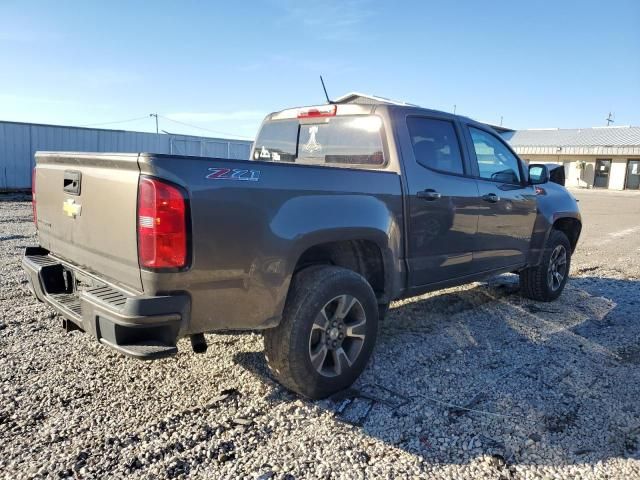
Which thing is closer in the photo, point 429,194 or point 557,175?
point 429,194

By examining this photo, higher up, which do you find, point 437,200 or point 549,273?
point 437,200

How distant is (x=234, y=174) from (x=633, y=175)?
40096mm

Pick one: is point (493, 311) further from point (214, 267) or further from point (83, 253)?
point (83, 253)

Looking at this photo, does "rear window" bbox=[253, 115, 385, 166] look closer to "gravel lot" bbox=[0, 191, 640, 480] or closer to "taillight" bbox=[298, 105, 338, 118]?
"taillight" bbox=[298, 105, 338, 118]

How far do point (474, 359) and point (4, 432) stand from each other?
3.24 meters

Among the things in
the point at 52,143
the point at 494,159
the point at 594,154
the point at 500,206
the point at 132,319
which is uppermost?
the point at 594,154

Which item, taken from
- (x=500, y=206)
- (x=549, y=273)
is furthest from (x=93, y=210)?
(x=549, y=273)

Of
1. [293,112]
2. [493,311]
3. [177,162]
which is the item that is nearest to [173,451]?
[177,162]

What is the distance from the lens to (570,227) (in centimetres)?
636

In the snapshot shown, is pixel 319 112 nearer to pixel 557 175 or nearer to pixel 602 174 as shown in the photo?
pixel 557 175

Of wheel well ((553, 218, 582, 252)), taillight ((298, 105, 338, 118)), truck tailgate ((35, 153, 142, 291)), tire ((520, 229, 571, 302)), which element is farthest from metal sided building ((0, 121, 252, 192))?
truck tailgate ((35, 153, 142, 291))

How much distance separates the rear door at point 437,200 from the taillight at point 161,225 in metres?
1.88

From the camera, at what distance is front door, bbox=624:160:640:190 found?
116ft

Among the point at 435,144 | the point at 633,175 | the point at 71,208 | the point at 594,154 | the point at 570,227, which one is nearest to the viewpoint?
the point at 71,208
